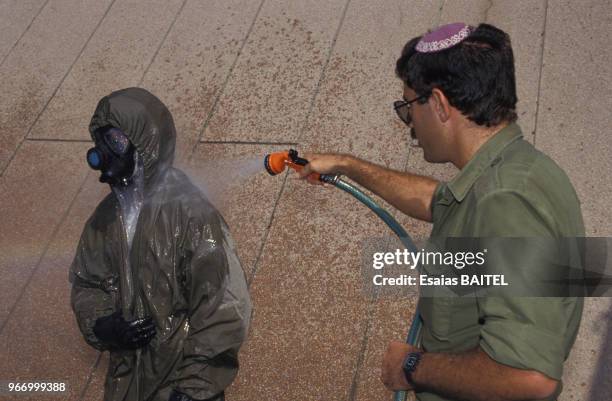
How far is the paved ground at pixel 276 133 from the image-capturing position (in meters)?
4.48

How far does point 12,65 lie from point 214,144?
2.90m

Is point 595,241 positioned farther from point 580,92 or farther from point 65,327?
point 65,327

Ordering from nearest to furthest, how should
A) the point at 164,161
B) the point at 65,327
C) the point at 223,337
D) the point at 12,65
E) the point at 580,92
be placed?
the point at 223,337 < the point at 164,161 < the point at 65,327 < the point at 580,92 < the point at 12,65

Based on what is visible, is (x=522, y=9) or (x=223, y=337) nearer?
(x=223, y=337)

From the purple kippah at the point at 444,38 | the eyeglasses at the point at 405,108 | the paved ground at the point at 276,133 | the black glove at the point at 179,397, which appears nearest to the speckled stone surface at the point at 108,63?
the paved ground at the point at 276,133

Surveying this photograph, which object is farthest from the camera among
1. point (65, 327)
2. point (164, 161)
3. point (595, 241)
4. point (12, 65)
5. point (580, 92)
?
point (12, 65)

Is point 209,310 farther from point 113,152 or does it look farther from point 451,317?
point 451,317

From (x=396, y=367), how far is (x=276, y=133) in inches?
139

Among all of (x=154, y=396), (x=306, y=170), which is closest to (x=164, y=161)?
(x=306, y=170)

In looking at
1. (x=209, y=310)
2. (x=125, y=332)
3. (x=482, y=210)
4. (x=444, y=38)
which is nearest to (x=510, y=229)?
(x=482, y=210)

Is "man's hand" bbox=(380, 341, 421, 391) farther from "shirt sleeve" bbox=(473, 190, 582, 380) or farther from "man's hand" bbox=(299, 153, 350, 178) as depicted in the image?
"man's hand" bbox=(299, 153, 350, 178)

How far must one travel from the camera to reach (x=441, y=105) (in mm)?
2445

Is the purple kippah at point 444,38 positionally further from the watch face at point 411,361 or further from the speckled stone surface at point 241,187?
the speckled stone surface at point 241,187

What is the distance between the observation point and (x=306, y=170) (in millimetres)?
3326
